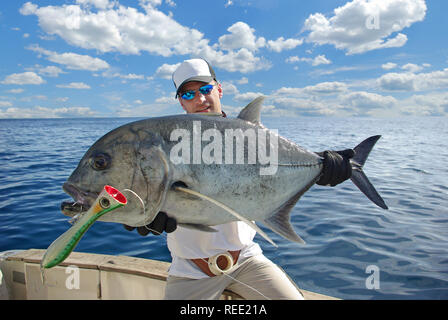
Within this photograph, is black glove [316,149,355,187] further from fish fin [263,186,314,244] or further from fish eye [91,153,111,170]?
fish eye [91,153,111,170]

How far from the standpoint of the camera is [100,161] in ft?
5.98

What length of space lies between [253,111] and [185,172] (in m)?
0.80

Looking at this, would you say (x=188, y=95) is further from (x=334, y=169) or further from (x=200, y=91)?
(x=334, y=169)

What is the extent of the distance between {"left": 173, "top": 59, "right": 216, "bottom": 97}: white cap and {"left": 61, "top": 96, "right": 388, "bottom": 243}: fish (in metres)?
0.91

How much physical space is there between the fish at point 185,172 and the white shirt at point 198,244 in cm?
56

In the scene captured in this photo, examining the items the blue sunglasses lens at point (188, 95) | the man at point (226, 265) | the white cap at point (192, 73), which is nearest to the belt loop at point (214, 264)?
the man at point (226, 265)

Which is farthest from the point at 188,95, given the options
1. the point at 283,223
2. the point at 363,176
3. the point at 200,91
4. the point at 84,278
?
the point at 84,278

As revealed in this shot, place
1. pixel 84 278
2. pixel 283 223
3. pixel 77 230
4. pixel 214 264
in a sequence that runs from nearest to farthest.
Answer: pixel 77 230 < pixel 283 223 < pixel 214 264 < pixel 84 278
